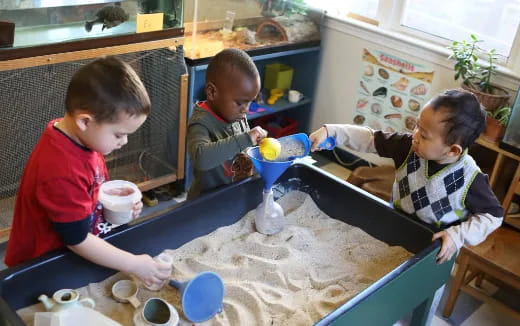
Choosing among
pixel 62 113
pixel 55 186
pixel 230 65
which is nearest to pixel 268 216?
pixel 230 65

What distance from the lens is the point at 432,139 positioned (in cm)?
142

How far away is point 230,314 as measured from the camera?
1.27 metres

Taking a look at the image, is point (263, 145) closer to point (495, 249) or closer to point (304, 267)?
point (304, 267)

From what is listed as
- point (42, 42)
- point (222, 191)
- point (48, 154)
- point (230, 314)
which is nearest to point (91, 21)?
point (42, 42)

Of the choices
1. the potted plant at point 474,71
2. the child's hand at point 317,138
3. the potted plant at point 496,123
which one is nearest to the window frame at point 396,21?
the potted plant at point 474,71

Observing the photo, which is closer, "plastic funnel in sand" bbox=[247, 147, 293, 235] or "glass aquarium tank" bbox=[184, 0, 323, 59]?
"plastic funnel in sand" bbox=[247, 147, 293, 235]

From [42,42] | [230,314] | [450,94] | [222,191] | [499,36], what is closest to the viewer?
[230,314]

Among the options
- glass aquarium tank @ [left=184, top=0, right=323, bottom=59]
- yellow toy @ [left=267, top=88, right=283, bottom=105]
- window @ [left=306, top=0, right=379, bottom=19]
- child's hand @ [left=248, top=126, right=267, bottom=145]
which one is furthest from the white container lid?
window @ [left=306, top=0, right=379, bottom=19]

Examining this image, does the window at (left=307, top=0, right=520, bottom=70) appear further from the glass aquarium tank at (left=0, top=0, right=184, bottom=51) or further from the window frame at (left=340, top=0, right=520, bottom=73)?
the glass aquarium tank at (left=0, top=0, right=184, bottom=51)

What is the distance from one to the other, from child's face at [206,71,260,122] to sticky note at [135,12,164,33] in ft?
2.72

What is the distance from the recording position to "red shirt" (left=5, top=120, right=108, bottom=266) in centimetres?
105

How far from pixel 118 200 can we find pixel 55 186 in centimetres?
23

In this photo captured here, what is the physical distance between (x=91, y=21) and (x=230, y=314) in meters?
1.38

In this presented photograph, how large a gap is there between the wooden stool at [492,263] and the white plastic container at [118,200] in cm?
127
